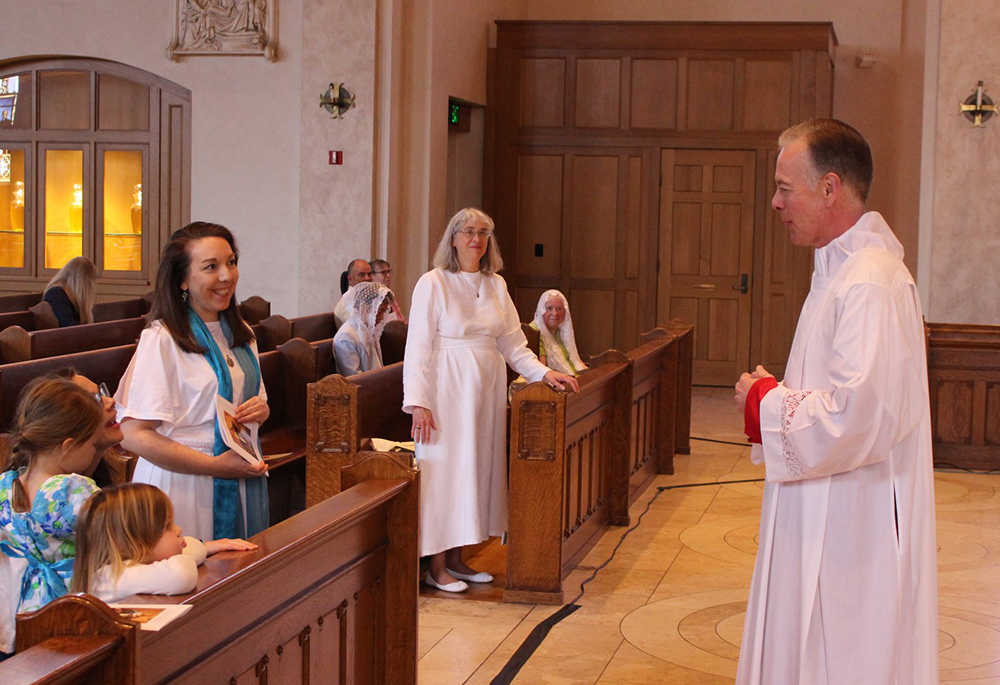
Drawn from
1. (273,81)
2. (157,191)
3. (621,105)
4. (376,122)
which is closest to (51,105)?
(157,191)

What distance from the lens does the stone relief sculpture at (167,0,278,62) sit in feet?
33.6

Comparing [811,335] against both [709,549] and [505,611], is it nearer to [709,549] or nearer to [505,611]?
[505,611]

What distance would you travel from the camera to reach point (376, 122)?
10008 mm

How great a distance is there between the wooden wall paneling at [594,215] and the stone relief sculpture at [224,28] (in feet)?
11.1

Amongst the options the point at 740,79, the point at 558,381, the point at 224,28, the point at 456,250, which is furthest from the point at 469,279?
the point at 740,79

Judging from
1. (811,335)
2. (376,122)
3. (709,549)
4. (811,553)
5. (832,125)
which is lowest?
(709,549)

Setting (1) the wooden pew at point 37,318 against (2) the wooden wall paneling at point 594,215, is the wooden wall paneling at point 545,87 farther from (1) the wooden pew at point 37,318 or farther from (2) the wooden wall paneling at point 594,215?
(1) the wooden pew at point 37,318

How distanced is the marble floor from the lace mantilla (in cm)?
172

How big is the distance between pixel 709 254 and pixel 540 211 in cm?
179

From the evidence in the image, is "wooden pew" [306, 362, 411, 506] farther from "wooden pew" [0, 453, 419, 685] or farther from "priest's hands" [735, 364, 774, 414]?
"priest's hands" [735, 364, 774, 414]

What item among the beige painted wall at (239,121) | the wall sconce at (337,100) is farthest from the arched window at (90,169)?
the wall sconce at (337,100)

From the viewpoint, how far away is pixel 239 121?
10.4 m

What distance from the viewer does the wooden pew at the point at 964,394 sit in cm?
781

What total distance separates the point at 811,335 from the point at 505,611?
2496 millimetres
